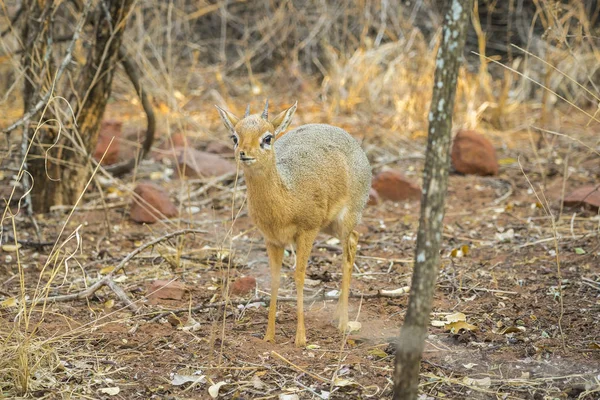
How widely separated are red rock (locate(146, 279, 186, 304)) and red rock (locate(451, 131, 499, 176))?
13.0 feet

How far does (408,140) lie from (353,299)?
4258 millimetres

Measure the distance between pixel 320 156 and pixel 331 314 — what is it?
101 centimetres

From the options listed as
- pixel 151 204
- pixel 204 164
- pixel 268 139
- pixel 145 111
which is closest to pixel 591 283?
pixel 268 139

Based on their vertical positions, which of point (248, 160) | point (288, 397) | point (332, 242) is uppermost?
point (248, 160)

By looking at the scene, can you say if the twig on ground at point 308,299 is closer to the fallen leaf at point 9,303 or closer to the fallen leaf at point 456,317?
the fallen leaf at point 456,317

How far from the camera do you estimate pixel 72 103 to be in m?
6.29

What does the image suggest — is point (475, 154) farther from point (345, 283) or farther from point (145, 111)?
point (345, 283)

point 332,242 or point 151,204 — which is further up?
point 151,204

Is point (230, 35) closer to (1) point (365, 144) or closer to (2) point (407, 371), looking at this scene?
(1) point (365, 144)

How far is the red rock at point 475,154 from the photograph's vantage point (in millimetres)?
7754

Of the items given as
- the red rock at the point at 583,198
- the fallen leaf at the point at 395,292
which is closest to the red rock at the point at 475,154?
the red rock at the point at 583,198

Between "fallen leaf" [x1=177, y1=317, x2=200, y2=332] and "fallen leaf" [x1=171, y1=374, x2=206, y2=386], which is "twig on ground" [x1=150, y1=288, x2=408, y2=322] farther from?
"fallen leaf" [x1=171, y1=374, x2=206, y2=386]

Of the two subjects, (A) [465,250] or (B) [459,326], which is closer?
(B) [459,326]

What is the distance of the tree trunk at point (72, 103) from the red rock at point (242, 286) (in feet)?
5.91
